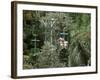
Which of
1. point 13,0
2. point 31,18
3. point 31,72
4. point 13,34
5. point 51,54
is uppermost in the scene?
point 13,0

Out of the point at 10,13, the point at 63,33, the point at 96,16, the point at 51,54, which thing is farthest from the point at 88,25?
the point at 10,13

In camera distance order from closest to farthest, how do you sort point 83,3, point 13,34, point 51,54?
1. point 13,34
2. point 51,54
3. point 83,3

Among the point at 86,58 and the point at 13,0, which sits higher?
the point at 13,0

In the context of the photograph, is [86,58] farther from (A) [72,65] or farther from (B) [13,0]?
(B) [13,0]

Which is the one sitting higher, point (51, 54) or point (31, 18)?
point (31, 18)

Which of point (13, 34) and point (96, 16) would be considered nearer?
point (13, 34)

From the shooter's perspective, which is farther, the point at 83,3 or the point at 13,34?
the point at 83,3

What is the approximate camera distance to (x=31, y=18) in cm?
211

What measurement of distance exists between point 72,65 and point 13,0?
79 centimetres

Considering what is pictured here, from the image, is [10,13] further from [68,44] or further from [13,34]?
[68,44]

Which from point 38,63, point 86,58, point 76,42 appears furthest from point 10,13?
point 86,58

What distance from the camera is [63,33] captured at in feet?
7.35

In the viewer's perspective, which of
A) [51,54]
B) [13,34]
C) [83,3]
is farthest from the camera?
[83,3]

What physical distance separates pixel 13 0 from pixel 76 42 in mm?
697
